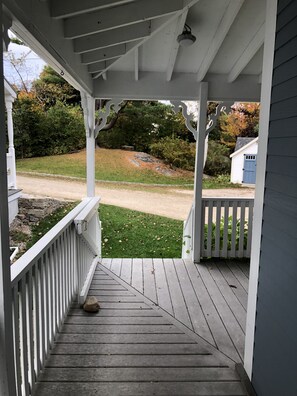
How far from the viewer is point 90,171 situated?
14.8 feet

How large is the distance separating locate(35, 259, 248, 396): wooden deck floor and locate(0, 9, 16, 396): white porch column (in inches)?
22.8

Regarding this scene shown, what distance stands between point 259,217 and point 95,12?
193 cm

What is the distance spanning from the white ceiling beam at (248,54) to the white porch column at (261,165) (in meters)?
1.45

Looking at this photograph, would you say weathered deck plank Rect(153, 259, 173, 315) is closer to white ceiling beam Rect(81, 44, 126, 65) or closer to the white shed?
white ceiling beam Rect(81, 44, 126, 65)

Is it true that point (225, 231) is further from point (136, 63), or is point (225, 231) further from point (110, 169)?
point (110, 169)

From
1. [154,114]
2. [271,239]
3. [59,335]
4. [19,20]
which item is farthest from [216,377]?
[154,114]

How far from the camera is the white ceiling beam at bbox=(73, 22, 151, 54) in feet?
8.82

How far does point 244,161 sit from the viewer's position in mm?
12930

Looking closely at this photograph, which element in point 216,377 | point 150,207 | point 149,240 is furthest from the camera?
point 150,207

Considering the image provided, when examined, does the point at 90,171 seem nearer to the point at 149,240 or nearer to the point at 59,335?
the point at 59,335

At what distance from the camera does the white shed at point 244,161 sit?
41.1ft

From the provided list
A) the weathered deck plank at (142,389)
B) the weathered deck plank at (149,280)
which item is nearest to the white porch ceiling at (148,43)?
the weathered deck plank at (142,389)

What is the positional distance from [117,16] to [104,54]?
0.77 metres

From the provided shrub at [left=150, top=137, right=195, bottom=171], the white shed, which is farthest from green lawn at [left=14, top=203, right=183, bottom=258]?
the white shed
